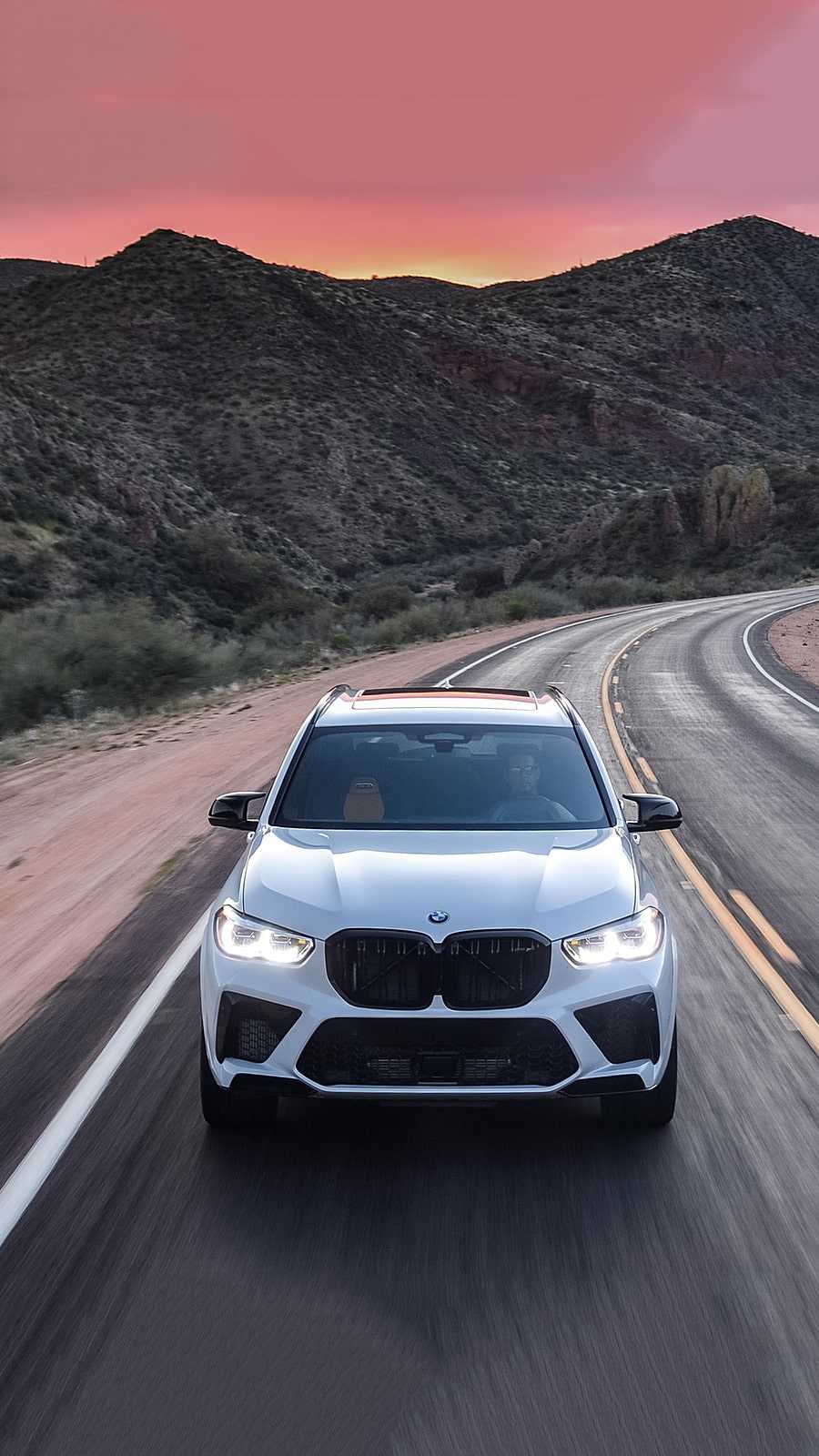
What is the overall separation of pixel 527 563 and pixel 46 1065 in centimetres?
6511

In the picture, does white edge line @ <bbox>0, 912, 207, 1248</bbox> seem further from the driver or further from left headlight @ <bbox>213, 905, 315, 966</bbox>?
the driver

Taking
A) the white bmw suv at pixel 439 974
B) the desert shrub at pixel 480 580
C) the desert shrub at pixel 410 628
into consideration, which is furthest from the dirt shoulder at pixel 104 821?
the desert shrub at pixel 480 580

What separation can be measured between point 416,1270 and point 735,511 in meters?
71.4

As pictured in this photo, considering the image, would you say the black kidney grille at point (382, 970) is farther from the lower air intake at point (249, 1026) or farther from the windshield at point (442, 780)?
the windshield at point (442, 780)

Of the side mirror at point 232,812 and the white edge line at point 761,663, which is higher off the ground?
the side mirror at point 232,812

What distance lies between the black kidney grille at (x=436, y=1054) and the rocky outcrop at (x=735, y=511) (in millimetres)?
69997

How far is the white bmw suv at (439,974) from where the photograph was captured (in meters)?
4.50

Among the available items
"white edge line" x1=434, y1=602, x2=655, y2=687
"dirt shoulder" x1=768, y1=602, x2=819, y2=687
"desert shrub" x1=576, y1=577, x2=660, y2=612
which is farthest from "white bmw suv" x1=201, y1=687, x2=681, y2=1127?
"desert shrub" x1=576, y1=577, x2=660, y2=612

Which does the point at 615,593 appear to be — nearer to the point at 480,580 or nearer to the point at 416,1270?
the point at 480,580

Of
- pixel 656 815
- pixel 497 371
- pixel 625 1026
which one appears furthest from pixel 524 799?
pixel 497 371

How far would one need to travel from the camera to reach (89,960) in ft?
24.7

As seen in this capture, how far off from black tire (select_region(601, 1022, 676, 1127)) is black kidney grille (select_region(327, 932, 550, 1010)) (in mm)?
678

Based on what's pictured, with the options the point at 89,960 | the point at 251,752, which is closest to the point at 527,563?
the point at 251,752

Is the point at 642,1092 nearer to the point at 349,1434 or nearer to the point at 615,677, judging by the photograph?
the point at 349,1434
